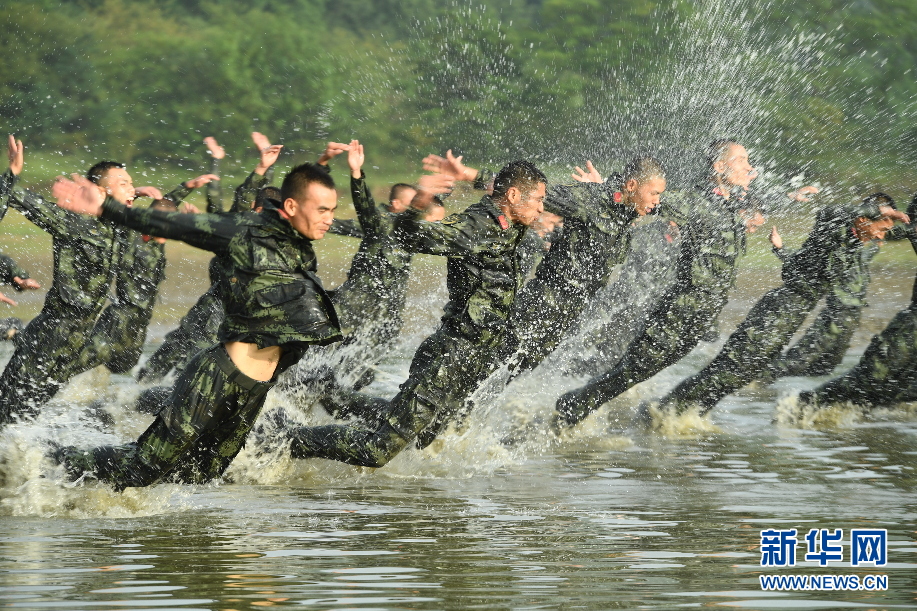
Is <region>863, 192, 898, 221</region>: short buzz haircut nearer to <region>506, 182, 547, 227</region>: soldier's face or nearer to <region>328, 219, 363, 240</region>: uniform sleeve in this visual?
<region>506, 182, 547, 227</region>: soldier's face

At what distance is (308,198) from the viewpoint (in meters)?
5.47

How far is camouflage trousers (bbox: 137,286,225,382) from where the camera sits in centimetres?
922

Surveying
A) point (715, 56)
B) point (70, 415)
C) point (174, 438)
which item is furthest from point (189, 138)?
point (174, 438)

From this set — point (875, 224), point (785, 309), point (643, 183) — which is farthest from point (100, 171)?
point (875, 224)

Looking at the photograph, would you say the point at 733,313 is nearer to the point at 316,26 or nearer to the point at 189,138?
the point at 189,138

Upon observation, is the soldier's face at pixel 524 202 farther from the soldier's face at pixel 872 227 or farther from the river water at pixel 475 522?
the soldier's face at pixel 872 227

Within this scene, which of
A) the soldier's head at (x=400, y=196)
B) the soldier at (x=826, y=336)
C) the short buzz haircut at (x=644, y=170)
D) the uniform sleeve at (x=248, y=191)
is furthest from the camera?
the soldier at (x=826, y=336)

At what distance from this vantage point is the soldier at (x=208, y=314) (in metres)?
8.27

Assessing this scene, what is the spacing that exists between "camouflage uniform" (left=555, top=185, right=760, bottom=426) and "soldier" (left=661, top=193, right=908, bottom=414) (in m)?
0.29

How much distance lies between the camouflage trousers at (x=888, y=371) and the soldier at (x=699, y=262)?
1.10m

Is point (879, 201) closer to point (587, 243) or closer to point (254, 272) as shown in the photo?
point (587, 243)


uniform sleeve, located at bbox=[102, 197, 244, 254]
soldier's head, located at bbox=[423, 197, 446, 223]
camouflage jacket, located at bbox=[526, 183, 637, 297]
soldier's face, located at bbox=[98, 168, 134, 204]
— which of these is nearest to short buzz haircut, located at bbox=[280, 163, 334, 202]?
uniform sleeve, located at bbox=[102, 197, 244, 254]

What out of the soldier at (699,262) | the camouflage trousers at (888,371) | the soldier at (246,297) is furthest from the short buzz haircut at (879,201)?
the soldier at (246,297)

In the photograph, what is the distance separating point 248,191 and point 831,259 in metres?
4.32
